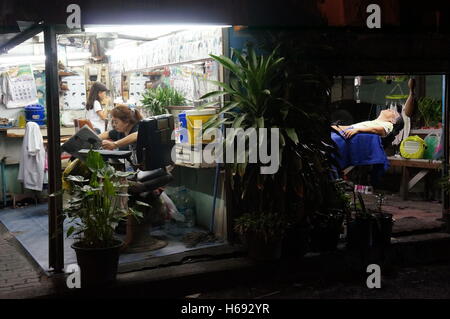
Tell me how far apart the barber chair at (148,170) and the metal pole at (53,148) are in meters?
0.94

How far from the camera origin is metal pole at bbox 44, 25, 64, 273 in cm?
551

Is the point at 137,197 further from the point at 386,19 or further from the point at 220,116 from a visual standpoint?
the point at 386,19

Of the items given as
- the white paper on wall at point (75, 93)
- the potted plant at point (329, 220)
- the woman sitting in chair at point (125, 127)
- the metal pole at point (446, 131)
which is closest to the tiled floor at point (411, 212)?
the metal pole at point (446, 131)

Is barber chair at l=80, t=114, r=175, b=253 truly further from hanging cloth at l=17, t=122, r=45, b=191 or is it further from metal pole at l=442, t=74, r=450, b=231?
metal pole at l=442, t=74, r=450, b=231

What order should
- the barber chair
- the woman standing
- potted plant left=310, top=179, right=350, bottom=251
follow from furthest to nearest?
1. the woman standing
2. the barber chair
3. potted plant left=310, top=179, right=350, bottom=251

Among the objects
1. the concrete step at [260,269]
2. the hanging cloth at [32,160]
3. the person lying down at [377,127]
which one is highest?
the person lying down at [377,127]

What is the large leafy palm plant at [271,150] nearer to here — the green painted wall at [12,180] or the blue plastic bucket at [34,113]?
the blue plastic bucket at [34,113]

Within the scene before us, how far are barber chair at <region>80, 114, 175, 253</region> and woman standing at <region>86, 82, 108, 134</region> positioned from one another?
9.85 feet

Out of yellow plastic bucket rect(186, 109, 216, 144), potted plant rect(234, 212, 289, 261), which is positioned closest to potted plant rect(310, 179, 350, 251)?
potted plant rect(234, 212, 289, 261)

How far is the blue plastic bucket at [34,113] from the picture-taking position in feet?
31.6

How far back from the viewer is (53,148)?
5.65 meters

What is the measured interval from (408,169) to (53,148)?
7.17 meters

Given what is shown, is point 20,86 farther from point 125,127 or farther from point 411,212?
point 411,212
